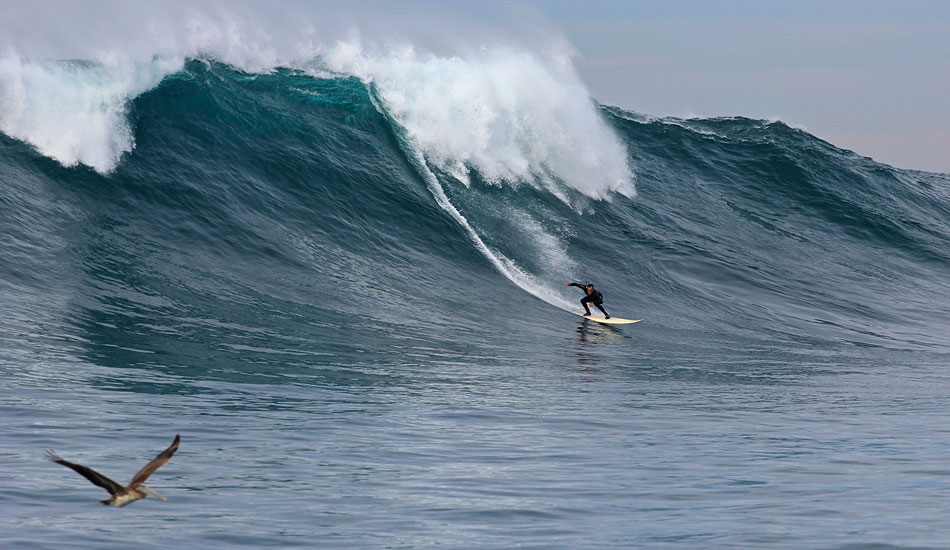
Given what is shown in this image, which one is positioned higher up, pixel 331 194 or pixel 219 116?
pixel 219 116

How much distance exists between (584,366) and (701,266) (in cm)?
892

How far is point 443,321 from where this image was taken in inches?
637

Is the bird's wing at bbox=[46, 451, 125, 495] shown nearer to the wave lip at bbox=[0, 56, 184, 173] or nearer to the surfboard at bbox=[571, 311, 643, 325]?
the surfboard at bbox=[571, 311, 643, 325]

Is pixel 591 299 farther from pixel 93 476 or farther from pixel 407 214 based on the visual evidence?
pixel 93 476

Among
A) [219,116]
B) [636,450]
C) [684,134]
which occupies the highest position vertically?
[684,134]

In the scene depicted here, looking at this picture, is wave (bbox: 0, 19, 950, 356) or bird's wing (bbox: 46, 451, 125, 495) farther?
wave (bbox: 0, 19, 950, 356)

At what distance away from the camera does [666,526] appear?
736 cm

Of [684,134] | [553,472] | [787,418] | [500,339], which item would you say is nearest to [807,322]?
[500,339]

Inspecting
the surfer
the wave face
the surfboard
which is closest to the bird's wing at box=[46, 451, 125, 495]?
the wave face

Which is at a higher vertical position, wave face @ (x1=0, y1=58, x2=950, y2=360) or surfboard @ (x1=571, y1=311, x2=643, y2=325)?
wave face @ (x1=0, y1=58, x2=950, y2=360)

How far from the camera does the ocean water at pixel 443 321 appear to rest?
7.74 meters

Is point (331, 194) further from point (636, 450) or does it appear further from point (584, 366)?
point (636, 450)

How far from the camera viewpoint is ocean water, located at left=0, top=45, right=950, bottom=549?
7.74 metres

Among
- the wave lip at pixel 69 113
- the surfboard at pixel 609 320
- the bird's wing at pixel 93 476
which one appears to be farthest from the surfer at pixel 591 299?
the bird's wing at pixel 93 476
